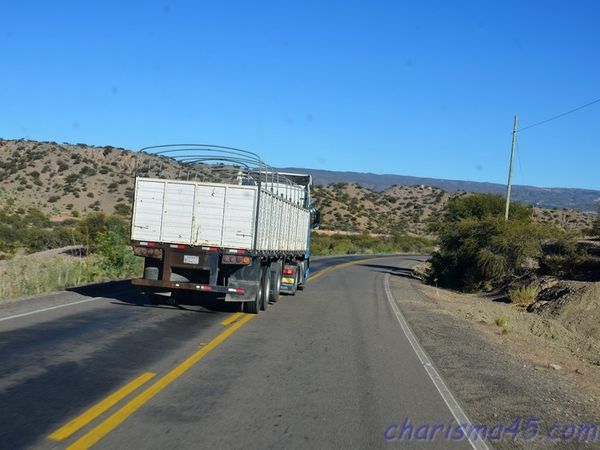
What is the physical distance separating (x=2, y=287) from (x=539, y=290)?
19.5m

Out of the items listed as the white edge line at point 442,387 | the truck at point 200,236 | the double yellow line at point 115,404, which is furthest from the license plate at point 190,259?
the white edge line at point 442,387

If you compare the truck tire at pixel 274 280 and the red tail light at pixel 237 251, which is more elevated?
the red tail light at pixel 237 251

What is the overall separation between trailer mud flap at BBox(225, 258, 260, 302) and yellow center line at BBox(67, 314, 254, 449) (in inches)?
130

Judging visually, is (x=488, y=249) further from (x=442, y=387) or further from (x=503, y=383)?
(x=442, y=387)

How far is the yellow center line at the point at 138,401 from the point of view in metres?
6.49

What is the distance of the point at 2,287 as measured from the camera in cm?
1911

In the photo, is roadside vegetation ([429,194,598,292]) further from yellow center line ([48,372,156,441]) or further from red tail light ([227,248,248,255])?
yellow center line ([48,372,156,441])

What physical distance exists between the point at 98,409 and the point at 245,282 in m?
8.65

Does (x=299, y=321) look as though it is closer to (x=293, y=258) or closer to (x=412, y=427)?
(x=293, y=258)

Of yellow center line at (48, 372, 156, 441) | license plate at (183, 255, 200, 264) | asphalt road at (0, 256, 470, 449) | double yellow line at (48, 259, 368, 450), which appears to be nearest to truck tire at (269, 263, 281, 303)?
asphalt road at (0, 256, 470, 449)

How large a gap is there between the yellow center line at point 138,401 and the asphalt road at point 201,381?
0.06ft

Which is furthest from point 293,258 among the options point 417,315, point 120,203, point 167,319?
point 120,203

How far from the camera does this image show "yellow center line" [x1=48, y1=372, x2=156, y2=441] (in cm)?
663

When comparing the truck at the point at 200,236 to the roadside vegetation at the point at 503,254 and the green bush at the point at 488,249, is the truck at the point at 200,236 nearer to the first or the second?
the roadside vegetation at the point at 503,254
